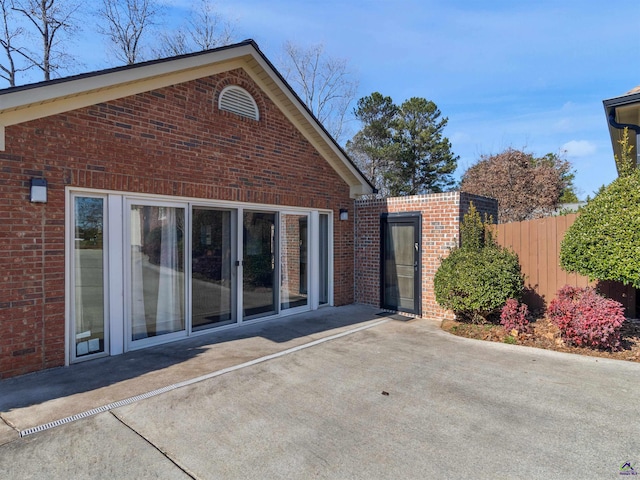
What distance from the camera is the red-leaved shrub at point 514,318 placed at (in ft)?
20.0

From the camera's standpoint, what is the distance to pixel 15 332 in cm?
440

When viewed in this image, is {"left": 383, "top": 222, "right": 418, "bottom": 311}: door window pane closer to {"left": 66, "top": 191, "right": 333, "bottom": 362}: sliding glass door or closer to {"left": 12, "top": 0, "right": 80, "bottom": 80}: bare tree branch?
{"left": 66, "top": 191, "right": 333, "bottom": 362}: sliding glass door

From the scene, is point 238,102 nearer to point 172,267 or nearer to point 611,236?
point 172,267

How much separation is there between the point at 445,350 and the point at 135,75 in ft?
20.2

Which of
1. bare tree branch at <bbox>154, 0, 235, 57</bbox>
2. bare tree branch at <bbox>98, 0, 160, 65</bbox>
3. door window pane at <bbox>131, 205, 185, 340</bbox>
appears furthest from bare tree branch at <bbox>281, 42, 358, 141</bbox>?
door window pane at <bbox>131, 205, 185, 340</bbox>

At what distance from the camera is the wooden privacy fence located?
662cm

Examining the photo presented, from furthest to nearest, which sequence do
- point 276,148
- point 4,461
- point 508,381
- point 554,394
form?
1. point 276,148
2. point 508,381
3. point 554,394
4. point 4,461

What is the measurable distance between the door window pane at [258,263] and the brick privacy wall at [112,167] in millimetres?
495

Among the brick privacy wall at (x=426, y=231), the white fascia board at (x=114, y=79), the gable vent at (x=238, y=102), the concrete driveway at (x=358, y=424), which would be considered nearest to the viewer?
the concrete driveway at (x=358, y=424)

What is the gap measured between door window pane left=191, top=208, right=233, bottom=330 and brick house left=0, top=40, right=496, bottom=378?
0.02 m

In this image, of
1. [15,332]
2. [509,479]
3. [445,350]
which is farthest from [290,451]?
[15,332]

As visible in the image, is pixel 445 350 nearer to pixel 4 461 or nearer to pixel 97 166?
pixel 4 461

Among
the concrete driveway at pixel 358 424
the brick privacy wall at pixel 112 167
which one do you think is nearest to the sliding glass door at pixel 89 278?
the brick privacy wall at pixel 112 167

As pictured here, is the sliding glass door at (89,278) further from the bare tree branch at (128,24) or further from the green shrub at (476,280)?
the bare tree branch at (128,24)
